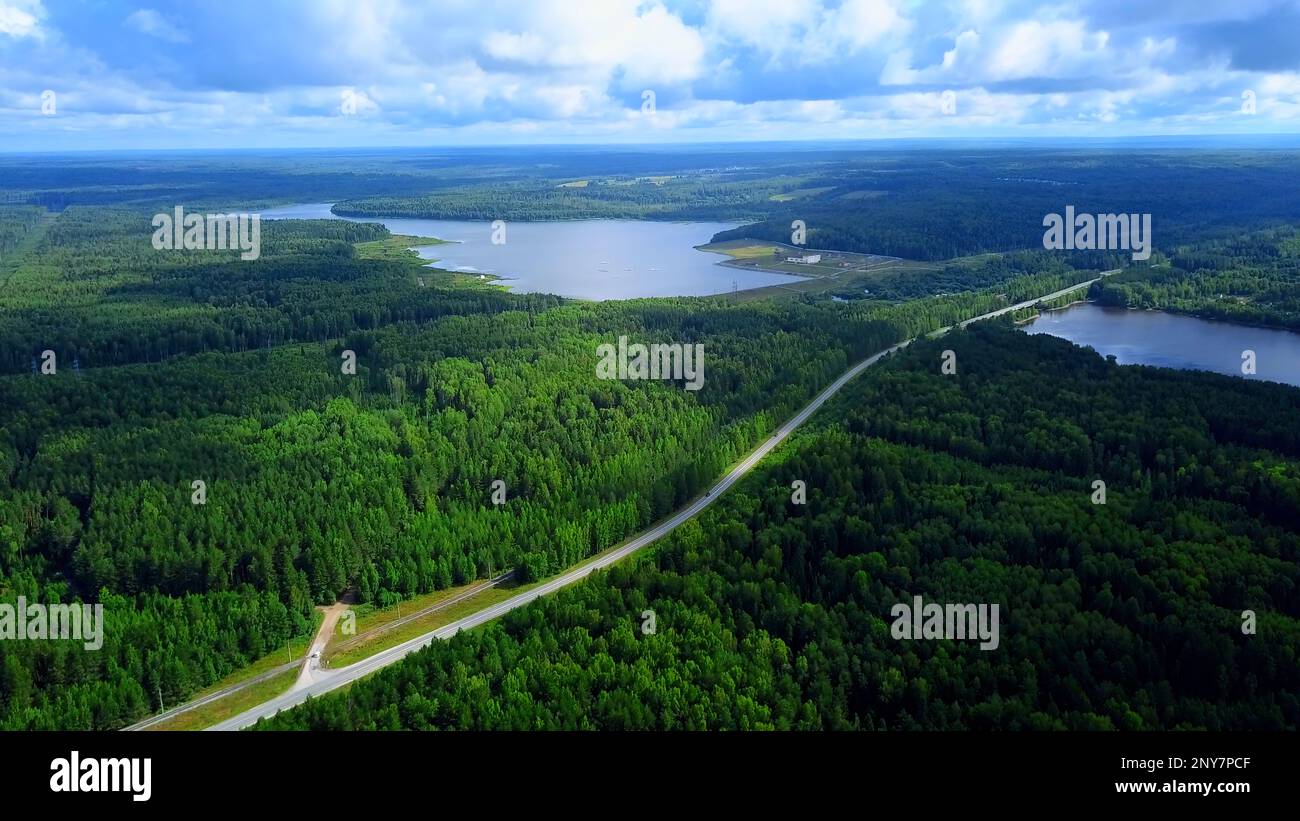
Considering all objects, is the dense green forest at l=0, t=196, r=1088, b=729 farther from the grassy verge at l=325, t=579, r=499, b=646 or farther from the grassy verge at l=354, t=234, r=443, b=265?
the grassy verge at l=354, t=234, r=443, b=265

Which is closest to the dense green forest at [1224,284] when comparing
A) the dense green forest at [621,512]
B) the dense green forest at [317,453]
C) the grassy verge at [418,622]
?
the dense green forest at [317,453]

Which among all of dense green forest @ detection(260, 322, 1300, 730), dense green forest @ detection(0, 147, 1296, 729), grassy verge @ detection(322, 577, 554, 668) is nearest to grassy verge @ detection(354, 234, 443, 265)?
dense green forest @ detection(0, 147, 1296, 729)

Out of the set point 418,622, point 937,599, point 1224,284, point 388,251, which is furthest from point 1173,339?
point 388,251

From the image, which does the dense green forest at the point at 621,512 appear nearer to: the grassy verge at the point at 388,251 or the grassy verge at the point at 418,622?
the grassy verge at the point at 418,622

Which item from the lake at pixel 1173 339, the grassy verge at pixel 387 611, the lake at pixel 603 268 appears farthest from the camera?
the lake at pixel 603 268

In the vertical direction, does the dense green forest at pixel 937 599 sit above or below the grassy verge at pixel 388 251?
below

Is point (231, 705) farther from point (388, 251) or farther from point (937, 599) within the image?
point (388, 251)
